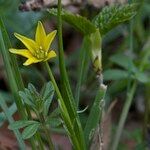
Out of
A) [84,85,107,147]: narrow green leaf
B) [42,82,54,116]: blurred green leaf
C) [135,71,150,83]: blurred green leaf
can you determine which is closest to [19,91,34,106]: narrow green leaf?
[42,82,54,116]: blurred green leaf

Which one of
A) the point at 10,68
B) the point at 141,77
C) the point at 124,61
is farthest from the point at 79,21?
the point at 124,61

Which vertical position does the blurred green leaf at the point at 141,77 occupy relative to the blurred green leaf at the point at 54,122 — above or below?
below

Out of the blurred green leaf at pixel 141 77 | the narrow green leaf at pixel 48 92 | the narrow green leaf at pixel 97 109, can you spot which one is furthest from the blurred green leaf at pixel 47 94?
the blurred green leaf at pixel 141 77

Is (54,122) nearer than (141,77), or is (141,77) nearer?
(54,122)

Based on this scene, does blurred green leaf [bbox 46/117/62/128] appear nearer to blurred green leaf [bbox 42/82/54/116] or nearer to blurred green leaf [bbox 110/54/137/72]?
blurred green leaf [bbox 42/82/54/116]

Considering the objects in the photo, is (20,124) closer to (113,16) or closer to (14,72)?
(14,72)

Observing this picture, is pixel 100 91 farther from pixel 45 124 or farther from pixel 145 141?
pixel 145 141

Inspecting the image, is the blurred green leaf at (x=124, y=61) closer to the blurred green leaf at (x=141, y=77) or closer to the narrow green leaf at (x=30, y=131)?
the blurred green leaf at (x=141, y=77)
